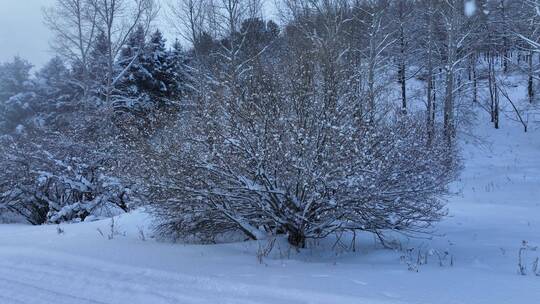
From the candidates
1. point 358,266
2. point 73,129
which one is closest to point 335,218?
point 358,266

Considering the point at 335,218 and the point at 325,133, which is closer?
the point at 325,133

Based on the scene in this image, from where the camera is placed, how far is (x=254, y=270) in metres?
5.14

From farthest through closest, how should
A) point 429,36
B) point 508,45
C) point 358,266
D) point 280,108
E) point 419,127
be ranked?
point 508,45 → point 429,36 → point 419,127 → point 280,108 → point 358,266

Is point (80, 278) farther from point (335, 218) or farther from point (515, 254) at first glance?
point (515, 254)

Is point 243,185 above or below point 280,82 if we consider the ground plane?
below

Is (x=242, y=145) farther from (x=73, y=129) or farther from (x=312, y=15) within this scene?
(x=312, y=15)

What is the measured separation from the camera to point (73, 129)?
14.0m

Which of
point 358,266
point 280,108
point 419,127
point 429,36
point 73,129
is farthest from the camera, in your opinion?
point 429,36

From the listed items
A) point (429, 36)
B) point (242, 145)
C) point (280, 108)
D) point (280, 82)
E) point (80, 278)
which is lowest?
point (80, 278)

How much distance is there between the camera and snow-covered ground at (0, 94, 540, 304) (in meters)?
4.18

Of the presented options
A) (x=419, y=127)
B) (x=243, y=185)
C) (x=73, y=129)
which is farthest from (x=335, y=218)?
(x=73, y=129)

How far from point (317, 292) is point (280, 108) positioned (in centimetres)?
259

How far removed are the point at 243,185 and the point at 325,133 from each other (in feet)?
4.09

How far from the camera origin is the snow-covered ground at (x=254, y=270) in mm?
4176
